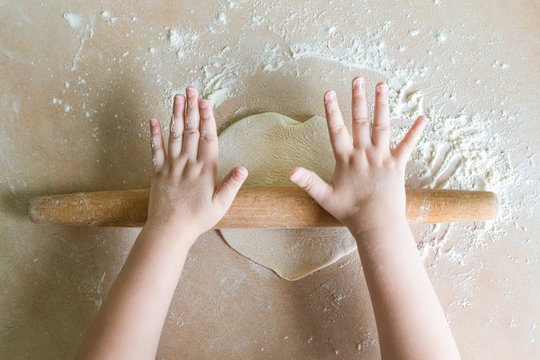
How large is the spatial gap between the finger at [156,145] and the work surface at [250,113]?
0.32 feet

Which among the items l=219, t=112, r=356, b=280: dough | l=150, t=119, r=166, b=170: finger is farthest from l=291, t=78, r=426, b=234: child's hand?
l=150, t=119, r=166, b=170: finger

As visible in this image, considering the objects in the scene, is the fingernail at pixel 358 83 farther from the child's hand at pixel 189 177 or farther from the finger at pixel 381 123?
the child's hand at pixel 189 177

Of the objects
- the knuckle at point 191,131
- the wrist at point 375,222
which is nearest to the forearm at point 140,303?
the knuckle at point 191,131

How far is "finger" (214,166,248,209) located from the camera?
0.77 metres

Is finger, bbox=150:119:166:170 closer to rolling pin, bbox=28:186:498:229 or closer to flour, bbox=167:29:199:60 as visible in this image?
rolling pin, bbox=28:186:498:229

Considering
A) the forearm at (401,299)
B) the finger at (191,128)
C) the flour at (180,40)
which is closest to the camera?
the forearm at (401,299)

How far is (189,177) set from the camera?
0.84 meters

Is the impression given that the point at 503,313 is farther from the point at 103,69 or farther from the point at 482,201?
the point at 103,69

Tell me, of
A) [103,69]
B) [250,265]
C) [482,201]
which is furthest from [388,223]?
[103,69]

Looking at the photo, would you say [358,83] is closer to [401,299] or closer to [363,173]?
[363,173]

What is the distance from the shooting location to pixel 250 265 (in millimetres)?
937

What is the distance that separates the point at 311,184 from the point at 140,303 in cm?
40

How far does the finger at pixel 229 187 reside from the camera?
2.52 ft

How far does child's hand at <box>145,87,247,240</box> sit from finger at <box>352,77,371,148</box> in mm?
253
